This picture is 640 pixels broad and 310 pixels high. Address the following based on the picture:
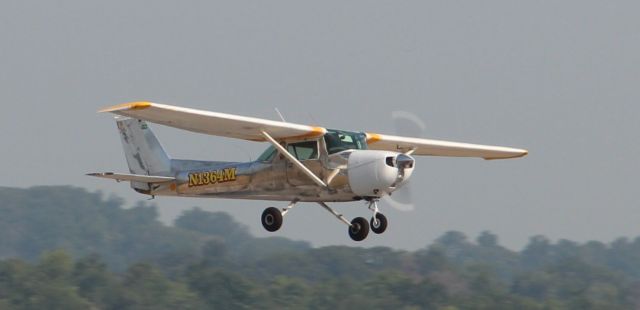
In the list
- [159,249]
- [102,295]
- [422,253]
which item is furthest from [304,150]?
[159,249]

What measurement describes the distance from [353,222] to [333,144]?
185cm

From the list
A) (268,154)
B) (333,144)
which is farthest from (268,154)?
(333,144)

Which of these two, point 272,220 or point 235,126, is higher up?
point 235,126

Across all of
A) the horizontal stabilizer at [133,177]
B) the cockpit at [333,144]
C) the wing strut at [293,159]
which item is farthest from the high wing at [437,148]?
the horizontal stabilizer at [133,177]

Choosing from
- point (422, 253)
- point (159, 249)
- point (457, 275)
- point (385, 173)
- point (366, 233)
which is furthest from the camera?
point (159, 249)

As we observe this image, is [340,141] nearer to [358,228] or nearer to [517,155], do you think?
[358,228]

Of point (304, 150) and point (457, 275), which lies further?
point (457, 275)

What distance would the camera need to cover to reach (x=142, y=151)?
29.1 meters

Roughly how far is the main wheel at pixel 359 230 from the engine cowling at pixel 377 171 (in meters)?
1.34

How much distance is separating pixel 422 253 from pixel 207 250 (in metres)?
26.9

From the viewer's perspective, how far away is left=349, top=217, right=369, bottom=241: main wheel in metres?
25.8

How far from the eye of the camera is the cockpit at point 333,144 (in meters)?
25.0

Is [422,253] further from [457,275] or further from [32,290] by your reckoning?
[32,290]

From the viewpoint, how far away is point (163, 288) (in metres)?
104
